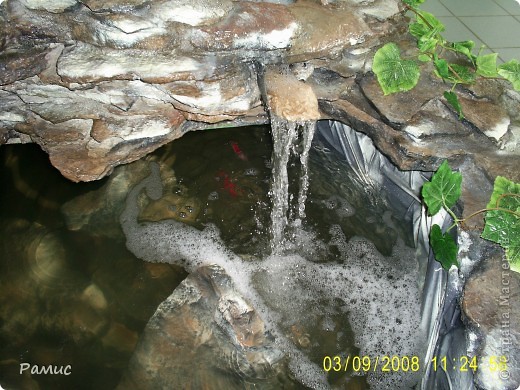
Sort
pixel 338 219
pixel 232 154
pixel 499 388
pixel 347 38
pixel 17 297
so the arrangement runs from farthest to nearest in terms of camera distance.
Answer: pixel 232 154 < pixel 338 219 < pixel 17 297 < pixel 347 38 < pixel 499 388

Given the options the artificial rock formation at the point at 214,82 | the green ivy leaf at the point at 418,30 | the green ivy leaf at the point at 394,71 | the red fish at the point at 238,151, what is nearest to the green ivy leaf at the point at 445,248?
the artificial rock formation at the point at 214,82

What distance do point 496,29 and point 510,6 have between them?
0.59m

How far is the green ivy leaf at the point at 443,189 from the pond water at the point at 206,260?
30.6 inches

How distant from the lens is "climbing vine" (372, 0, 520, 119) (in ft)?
7.75

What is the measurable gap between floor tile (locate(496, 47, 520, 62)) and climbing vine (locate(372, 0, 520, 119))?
157 cm

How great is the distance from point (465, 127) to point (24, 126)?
2407 mm

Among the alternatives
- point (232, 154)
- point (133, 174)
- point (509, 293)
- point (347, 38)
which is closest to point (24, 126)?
point (133, 174)

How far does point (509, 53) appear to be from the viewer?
155 inches

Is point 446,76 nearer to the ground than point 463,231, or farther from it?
farther from it

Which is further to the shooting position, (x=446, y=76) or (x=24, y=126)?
(x=24, y=126)

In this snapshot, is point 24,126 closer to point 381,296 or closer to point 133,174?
point 133,174

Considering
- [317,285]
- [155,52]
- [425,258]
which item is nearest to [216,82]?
[155,52]

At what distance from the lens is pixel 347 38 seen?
7.61 ft

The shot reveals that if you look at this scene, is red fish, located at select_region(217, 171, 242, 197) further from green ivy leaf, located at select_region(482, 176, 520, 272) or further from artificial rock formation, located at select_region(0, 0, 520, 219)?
green ivy leaf, located at select_region(482, 176, 520, 272)
